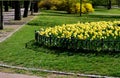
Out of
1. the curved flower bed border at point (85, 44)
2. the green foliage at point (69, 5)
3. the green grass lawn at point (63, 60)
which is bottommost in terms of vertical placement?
the green foliage at point (69, 5)

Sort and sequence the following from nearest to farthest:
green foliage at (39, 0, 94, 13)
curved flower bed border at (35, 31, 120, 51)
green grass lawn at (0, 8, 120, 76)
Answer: green grass lawn at (0, 8, 120, 76), curved flower bed border at (35, 31, 120, 51), green foliage at (39, 0, 94, 13)

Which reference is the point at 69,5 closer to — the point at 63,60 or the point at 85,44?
the point at 85,44

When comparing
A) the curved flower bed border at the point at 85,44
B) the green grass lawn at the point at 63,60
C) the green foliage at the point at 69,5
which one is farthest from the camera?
the green foliage at the point at 69,5

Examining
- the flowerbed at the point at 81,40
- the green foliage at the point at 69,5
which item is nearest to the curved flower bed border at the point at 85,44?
the flowerbed at the point at 81,40

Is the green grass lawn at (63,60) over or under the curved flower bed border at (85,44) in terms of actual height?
under

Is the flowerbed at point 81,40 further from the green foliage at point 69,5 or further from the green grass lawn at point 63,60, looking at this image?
the green foliage at point 69,5

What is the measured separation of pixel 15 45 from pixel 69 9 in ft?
119

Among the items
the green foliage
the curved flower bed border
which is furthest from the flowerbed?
the green foliage

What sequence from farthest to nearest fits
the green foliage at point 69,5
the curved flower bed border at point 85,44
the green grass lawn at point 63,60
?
1. the green foliage at point 69,5
2. the curved flower bed border at point 85,44
3. the green grass lawn at point 63,60

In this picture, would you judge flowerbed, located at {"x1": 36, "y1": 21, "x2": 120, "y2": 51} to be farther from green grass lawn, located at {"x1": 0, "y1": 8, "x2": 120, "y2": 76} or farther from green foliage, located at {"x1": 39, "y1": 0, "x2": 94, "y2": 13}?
green foliage, located at {"x1": 39, "y1": 0, "x2": 94, "y2": 13}

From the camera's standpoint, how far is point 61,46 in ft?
38.6

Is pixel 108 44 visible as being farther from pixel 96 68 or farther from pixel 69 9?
pixel 69 9

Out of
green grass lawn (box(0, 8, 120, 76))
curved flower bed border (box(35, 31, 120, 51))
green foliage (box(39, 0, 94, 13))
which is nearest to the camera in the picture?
green grass lawn (box(0, 8, 120, 76))

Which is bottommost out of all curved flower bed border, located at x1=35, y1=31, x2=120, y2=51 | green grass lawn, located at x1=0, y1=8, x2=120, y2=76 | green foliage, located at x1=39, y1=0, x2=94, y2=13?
green foliage, located at x1=39, y1=0, x2=94, y2=13
